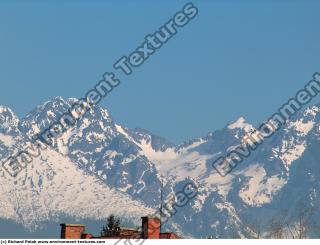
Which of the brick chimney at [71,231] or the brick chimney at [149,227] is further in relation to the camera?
the brick chimney at [71,231]

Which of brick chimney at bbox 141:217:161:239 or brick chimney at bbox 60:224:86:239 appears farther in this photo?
brick chimney at bbox 60:224:86:239

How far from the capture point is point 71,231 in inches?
3383

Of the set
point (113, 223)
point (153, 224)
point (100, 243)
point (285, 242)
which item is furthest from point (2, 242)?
point (113, 223)

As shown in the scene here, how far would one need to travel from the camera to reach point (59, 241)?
55.1 metres

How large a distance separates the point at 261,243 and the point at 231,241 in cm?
277

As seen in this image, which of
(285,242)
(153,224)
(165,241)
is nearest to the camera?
(285,242)

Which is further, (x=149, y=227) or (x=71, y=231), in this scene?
(x=71, y=231)

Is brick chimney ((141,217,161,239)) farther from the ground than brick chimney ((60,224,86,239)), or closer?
closer

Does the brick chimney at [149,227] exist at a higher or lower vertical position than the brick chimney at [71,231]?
lower

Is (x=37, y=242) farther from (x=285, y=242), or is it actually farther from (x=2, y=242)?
(x=285, y=242)

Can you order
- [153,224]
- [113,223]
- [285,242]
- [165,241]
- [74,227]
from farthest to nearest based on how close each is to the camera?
[113,223] → [74,227] → [153,224] → [165,241] → [285,242]

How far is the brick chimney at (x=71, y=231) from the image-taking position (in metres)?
85.1

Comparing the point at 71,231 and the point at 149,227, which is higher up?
the point at 71,231

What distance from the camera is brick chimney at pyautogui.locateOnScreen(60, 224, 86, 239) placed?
85.1 meters
